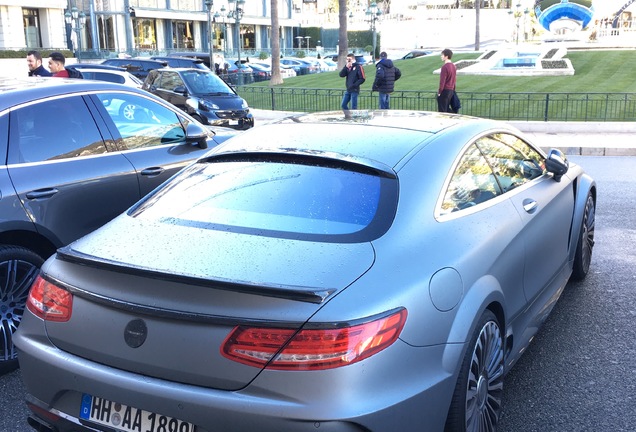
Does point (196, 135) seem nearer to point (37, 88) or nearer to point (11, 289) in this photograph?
point (37, 88)

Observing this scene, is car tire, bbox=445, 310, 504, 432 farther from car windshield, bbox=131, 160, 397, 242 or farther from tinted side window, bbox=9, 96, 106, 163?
tinted side window, bbox=9, 96, 106, 163

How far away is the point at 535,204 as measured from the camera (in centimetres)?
411

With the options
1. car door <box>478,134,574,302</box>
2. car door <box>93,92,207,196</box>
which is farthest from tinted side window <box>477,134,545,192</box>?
car door <box>93,92,207,196</box>

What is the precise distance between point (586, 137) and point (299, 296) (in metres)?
14.9

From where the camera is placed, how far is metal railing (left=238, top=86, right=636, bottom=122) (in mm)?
18484

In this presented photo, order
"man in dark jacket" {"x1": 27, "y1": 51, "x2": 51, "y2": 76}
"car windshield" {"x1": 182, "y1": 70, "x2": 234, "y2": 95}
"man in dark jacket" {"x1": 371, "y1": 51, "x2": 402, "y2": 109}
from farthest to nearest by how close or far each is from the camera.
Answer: "man in dark jacket" {"x1": 371, "y1": 51, "x2": 402, "y2": 109}
"car windshield" {"x1": 182, "y1": 70, "x2": 234, "y2": 95}
"man in dark jacket" {"x1": 27, "y1": 51, "x2": 51, "y2": 76}

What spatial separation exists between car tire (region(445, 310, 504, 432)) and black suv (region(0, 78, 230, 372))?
2844 millimetres

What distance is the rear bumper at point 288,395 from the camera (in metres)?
2.38

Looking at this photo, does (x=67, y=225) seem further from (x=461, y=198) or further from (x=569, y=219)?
(x=569, y=219)

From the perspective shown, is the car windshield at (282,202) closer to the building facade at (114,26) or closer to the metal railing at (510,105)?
the metal railing at (510,105)

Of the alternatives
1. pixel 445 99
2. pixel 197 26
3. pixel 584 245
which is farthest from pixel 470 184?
pixel 197 26

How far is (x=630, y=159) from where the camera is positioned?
1338 cm

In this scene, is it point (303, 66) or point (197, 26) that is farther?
point (197, 26)

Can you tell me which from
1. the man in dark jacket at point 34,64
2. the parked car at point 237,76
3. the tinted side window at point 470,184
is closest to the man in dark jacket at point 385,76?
the man in dark jacket at point 34,64
